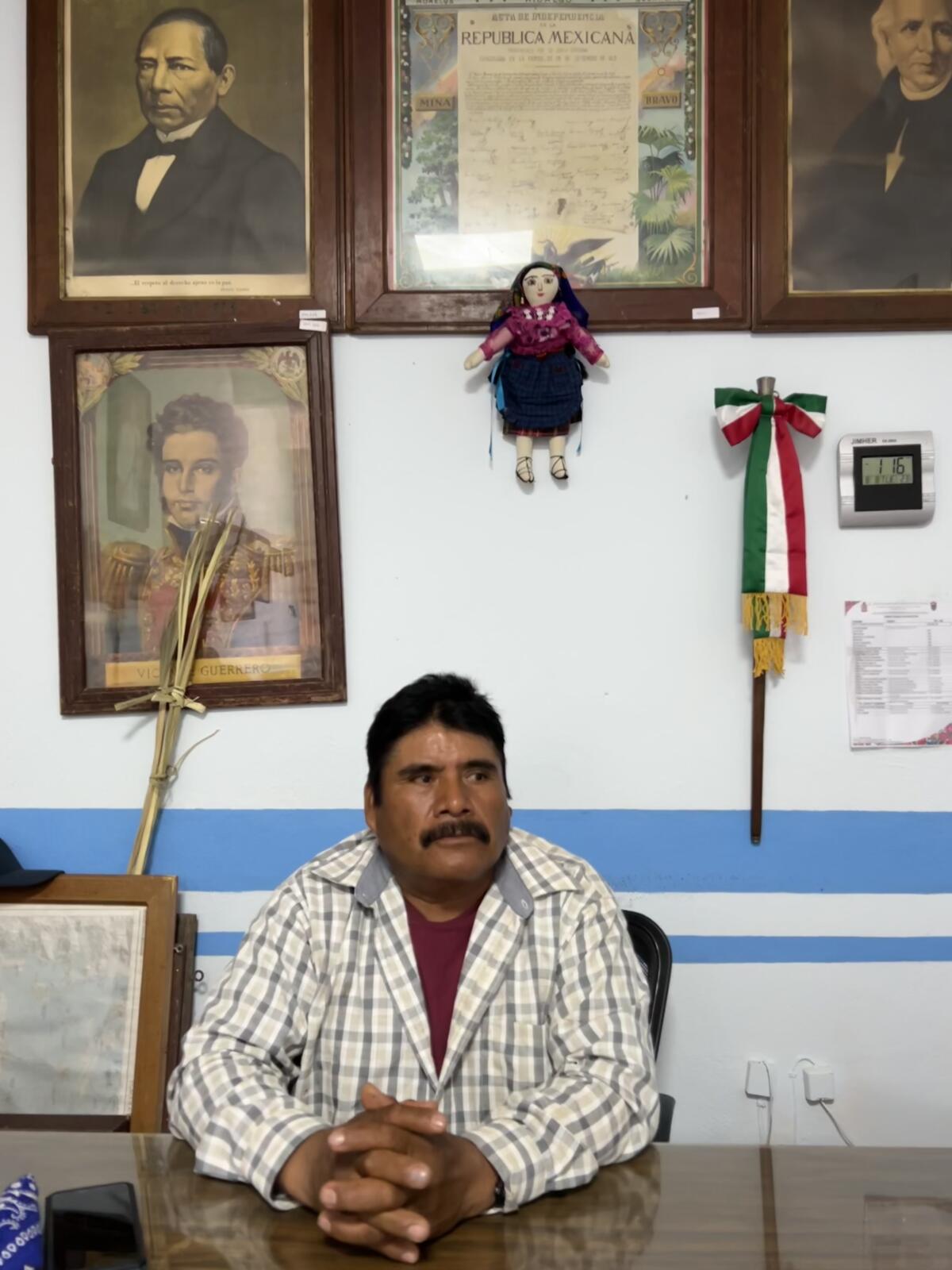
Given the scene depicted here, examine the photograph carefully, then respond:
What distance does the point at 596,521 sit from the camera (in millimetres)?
2543

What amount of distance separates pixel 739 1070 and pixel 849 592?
1.08 m

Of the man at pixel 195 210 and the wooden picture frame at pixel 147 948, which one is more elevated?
the man at pixel 195 210

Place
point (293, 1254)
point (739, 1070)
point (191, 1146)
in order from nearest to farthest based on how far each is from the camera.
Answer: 1. point (293, 1254)
2. point (191, 1146)
3. point (739, 1070)

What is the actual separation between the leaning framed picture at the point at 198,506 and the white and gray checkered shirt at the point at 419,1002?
0.86 meters

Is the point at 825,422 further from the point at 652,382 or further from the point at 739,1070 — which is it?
the point at 739,1070

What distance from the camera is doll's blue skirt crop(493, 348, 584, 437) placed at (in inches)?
96.3

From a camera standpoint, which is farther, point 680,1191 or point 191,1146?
point 191,1146

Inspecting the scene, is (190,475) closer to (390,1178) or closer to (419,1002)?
(419,1002)

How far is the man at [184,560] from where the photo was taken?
8.31 ft

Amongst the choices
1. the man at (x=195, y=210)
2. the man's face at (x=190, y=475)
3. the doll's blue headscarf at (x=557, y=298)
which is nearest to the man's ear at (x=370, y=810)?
the man's face at (x=190, y=475)

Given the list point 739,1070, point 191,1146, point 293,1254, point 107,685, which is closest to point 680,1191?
point 293,1254

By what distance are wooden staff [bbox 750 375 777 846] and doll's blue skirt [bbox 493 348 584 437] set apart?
412 millimetres

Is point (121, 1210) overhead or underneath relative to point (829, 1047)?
overhead

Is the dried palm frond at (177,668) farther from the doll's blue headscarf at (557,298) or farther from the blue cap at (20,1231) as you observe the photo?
the blue cap at (20,1231)
